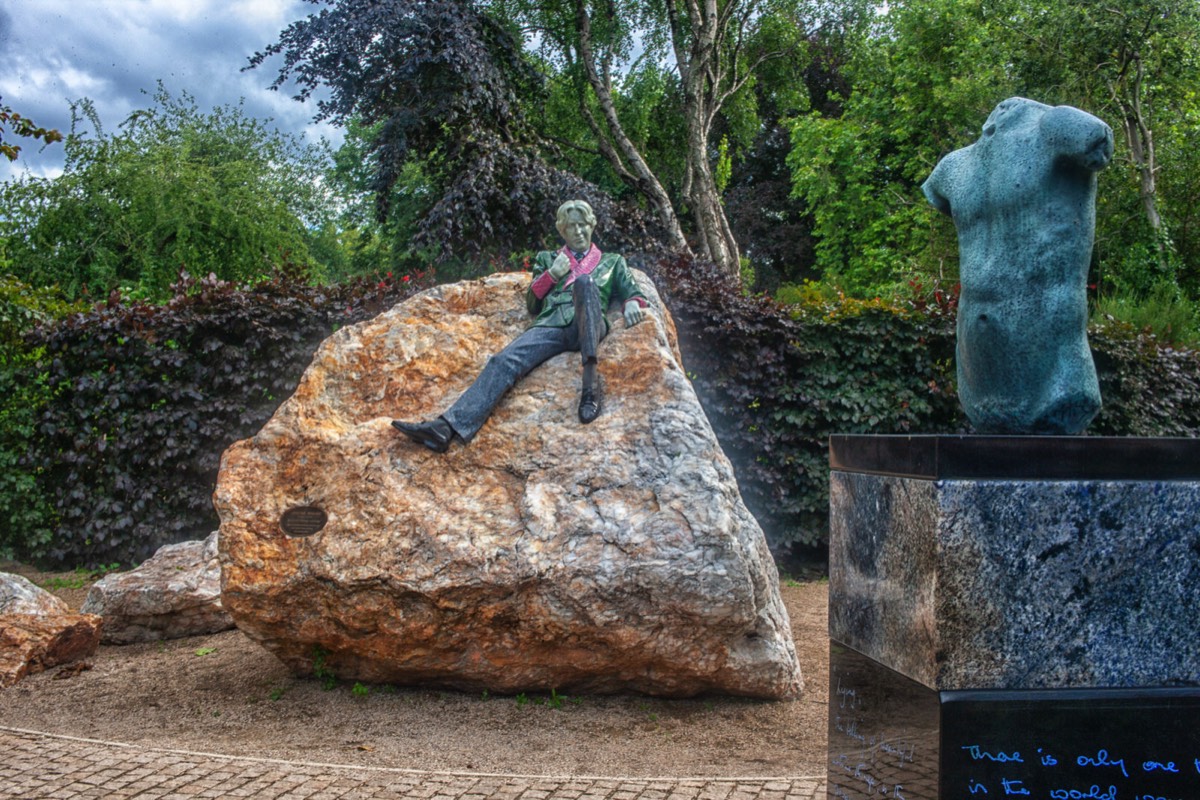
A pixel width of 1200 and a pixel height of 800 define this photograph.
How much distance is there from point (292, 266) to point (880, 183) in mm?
19962

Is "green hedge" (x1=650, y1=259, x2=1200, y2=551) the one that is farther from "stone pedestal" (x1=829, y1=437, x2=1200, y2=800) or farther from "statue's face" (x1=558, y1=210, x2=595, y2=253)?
"stone pedestal" (x1=829, y1=437, x2=1200, y2=800)

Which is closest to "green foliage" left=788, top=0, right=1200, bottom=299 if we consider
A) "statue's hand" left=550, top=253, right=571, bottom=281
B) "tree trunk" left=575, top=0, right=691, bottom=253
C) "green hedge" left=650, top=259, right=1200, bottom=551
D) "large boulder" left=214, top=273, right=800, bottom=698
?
"tree trunk" left=575, top=0, right=691, bottom=253

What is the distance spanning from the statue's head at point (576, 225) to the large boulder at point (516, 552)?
1.03 meters

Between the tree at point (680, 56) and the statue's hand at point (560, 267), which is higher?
the tree at point (680, 56)

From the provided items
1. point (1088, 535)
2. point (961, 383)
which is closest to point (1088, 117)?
point (961, 383)

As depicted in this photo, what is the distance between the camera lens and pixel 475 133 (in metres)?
14.7

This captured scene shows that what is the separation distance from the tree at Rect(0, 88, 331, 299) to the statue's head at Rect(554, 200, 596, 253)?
596 inches

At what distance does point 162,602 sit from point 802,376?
591 cm

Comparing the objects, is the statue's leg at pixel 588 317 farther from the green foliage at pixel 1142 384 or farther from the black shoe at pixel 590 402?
the green foliage at pixel 1142 384

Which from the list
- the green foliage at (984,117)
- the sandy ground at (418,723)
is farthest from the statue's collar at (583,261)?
the green foliage at (984,117)

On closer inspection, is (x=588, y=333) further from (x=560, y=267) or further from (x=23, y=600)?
(x=23, y=600)

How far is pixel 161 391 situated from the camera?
28.0ft

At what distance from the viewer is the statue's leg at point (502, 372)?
18.1 feet

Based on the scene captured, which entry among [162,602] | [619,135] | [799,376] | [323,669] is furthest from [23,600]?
[619,135]
